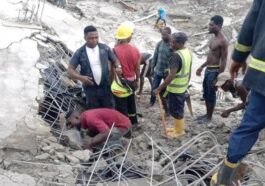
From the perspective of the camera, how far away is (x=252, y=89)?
12.9 ft

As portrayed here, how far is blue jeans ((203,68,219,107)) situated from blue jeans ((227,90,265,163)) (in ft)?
13.6

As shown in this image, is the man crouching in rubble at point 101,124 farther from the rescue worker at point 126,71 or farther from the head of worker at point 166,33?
the head of worker at point 166,33

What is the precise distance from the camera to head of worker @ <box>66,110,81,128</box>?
7.19m

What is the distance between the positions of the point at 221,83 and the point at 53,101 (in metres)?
2.51

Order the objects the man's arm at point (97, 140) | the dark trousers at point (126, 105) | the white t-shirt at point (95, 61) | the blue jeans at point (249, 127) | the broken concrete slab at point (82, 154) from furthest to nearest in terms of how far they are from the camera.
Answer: the dark trousers at point (126, 105) → the white t-shirt at point (95, 61) → the man's arm at point (97, 140) → the broken concrete slab at point (82, 154) → the blue jeans at point (249, 127)

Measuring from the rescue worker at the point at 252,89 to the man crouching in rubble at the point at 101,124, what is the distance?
8.37 feet

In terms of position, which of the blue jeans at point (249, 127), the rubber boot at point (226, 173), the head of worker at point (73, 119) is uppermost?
the blue jeans at point (249, 127)

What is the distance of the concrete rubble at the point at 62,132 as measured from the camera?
A: 5355 millimetres

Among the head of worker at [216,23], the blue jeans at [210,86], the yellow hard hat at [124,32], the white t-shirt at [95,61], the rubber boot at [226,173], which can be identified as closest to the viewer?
the rubber boot at [226,173]

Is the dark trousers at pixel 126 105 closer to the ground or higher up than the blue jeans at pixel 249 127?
closer to the ground

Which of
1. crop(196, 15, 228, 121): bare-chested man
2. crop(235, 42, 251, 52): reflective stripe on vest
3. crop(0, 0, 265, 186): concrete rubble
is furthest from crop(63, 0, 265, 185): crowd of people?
crop(235, 42, 251, 52): reflective stripe on vest

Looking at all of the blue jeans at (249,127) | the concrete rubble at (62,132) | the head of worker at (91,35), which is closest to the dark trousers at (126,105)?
the concrete rubble at (62,132)

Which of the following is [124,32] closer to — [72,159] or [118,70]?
[118,70]

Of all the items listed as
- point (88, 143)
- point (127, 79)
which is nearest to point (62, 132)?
point (88, 143)
